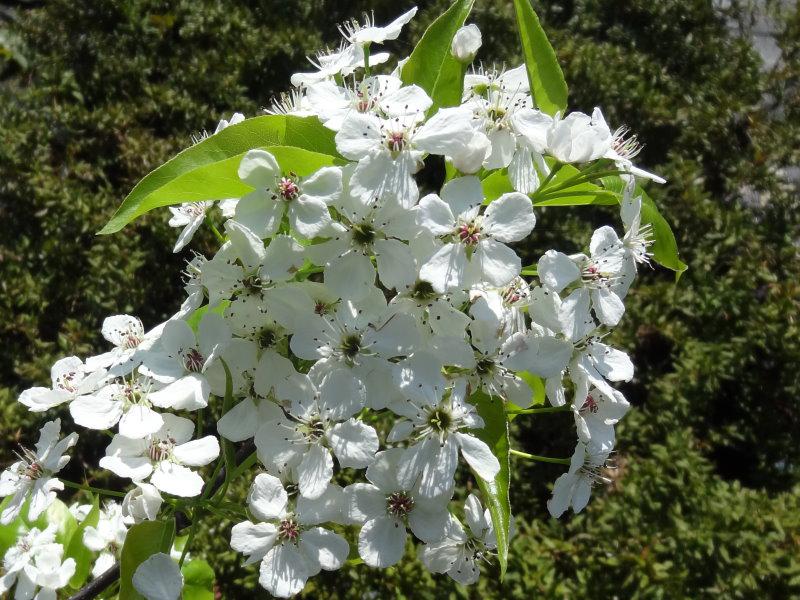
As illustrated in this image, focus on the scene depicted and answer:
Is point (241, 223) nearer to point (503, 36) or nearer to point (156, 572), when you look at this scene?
point (156, 572)

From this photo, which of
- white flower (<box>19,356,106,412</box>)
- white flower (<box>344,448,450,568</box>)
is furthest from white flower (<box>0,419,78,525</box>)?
white flower (<box>344,448,450,568</box>)

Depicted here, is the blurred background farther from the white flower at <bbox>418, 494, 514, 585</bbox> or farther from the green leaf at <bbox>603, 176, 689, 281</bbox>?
the green leaf at <bbox>603, 176, 689, 281</bbox>

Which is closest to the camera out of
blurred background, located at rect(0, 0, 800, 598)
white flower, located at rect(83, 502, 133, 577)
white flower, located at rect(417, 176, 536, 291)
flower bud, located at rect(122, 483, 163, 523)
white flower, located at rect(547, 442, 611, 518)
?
white flower, located at rect(417, 176, 536, 291)

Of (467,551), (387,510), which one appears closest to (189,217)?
(387,510)

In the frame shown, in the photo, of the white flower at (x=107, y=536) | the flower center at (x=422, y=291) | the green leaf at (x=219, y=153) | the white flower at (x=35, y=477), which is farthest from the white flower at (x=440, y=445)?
the white flower at (x=107, y=536)

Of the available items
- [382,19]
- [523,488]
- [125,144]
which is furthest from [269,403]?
[382,19]

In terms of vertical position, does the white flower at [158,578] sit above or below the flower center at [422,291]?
below

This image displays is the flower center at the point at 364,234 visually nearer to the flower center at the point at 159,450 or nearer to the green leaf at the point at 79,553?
the flower center at the point at 159,450
